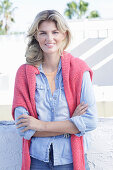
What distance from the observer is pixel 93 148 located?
1.82 meters

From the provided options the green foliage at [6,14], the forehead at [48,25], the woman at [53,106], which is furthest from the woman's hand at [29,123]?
the green foliage at [6,14]

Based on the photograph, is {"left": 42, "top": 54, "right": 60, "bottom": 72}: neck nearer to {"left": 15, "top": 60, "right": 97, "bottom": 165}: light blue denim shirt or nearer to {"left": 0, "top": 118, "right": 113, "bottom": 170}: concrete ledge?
{"left": 15, "top": 60, "right": 97, "bottom": 165}: light blue denim shirt

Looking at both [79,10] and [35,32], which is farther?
[79,10]

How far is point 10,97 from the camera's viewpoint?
3.77m

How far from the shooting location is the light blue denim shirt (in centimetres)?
140

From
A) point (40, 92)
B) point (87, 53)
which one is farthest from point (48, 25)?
point (87, 53)

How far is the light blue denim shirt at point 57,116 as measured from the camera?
4.60 ft

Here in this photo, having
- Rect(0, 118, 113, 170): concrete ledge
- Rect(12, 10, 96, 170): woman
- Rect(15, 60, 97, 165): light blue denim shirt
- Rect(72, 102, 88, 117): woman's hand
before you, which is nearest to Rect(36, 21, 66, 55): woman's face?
Rect(12, 10, 96, 170): woman

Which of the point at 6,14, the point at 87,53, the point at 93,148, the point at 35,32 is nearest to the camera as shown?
the point at 35,32

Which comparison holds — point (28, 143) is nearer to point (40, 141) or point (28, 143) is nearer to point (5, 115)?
point (40, 141)

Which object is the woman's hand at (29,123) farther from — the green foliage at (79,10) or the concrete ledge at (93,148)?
the green foliage at (79,10)

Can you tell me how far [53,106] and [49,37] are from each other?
1.09 ft

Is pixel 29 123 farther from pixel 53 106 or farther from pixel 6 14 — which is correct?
pixel 6 14

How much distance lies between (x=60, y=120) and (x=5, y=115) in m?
2.40
